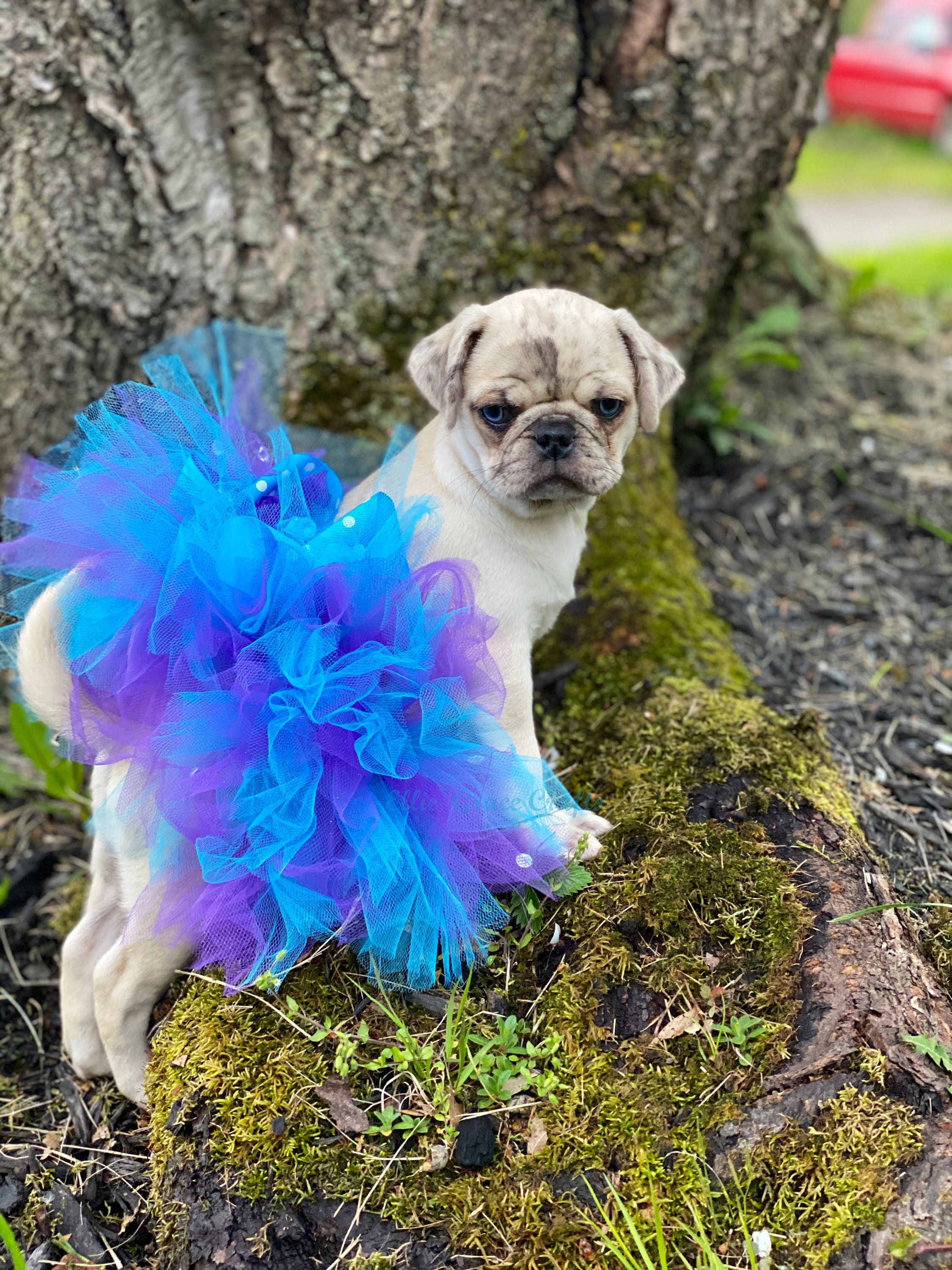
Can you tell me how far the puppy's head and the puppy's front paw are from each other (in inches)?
37.3

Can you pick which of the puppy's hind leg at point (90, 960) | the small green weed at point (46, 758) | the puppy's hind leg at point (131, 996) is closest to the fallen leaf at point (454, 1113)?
the puppy's hind leg at point (131, 996)

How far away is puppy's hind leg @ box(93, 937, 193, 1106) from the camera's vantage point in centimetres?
295

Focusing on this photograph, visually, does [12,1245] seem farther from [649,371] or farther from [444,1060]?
[649,371]

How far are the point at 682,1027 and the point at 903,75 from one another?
20.4m

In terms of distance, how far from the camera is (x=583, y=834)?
301 centimetres

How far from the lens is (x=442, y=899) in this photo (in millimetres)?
2695

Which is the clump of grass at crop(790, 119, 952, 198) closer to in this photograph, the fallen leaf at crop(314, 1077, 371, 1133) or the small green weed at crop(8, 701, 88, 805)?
the small green weed at crop(8, 701, 88, 805)

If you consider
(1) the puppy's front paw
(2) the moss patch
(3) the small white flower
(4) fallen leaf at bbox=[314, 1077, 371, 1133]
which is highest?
(1) the puppy's front paw

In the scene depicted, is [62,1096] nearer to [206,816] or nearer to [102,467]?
[206,816]

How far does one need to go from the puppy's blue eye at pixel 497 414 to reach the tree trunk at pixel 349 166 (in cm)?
130

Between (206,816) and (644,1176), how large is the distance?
4.55 feet

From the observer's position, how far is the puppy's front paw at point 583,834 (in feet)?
9.79

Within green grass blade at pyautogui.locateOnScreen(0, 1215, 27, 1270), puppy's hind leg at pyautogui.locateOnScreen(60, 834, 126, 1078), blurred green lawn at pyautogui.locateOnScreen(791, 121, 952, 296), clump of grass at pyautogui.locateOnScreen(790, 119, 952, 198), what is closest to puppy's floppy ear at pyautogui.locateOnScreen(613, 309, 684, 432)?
puppy's hind leg at pyautogui.locateOnScreen(60, 834, 126, 1078)

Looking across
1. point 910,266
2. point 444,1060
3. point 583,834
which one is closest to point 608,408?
point 583,834
